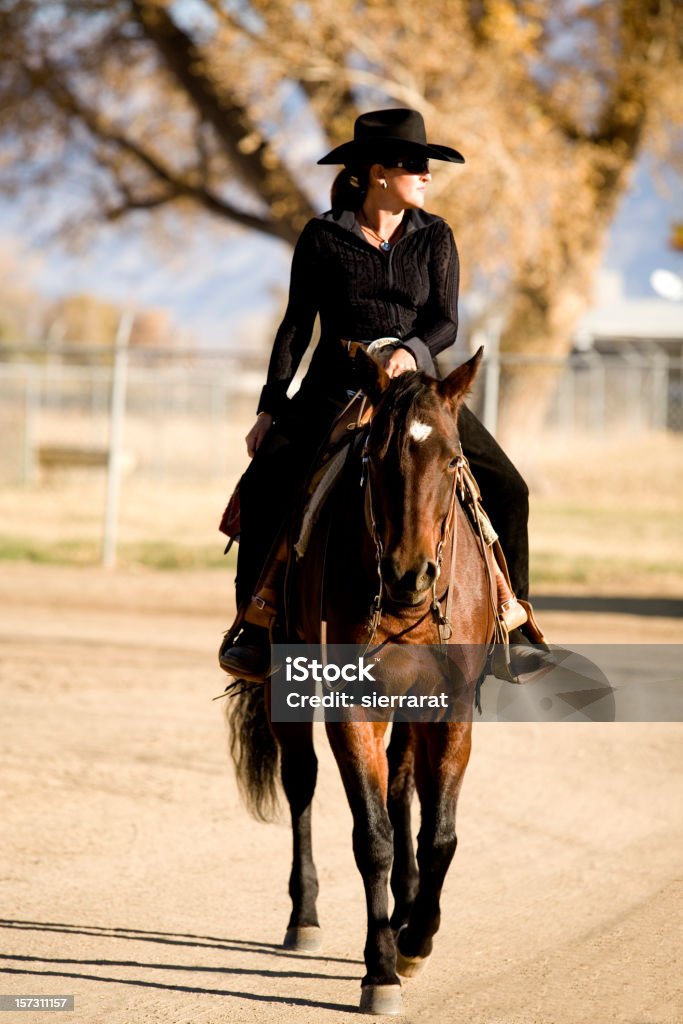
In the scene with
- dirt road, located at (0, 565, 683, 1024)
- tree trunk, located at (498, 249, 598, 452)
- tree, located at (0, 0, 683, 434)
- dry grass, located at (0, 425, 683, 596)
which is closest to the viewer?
dirt road, located at (0, 565, 683, 1024)

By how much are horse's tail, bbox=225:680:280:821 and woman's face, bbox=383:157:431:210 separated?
2.10 m

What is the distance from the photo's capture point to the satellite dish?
1378 cm

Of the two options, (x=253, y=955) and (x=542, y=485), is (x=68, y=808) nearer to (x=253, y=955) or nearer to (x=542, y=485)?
(x=253, y=955)

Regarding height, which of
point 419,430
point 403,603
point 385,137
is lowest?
point 403,603

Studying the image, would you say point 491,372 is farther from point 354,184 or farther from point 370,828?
point 370,828

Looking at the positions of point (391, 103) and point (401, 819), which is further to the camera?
point (391, 103)

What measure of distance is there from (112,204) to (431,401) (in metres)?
26.4

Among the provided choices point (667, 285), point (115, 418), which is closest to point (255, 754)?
point (667, 285)

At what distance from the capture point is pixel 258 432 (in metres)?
5.26

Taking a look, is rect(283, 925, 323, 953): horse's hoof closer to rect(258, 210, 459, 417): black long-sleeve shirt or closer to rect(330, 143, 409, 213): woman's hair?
rect(258, 210, 459, 417): black long-sleeve shirt

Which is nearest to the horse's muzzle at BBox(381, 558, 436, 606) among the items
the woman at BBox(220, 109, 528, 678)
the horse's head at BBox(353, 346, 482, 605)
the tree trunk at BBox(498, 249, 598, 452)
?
the horse's head at BBox(353, 346, 482, 605)

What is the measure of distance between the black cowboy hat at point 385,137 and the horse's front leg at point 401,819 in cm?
213

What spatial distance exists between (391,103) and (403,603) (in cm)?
2011

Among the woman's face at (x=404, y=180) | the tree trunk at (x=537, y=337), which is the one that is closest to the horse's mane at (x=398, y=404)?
the woman's face at (x=404, y=180)
